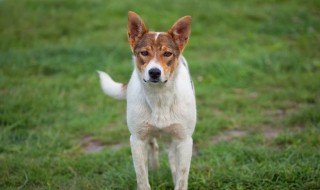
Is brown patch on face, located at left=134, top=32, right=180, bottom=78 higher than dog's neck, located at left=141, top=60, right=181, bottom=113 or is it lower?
higher

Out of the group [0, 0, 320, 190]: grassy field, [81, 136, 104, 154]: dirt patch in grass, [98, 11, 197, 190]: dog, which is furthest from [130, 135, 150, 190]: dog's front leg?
[81, 136, 104, 154]: dirt patch in grass

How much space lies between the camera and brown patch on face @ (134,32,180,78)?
4137 millimetres

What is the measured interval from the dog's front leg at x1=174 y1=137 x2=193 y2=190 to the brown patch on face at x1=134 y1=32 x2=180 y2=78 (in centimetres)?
62

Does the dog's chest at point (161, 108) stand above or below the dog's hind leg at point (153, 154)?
above

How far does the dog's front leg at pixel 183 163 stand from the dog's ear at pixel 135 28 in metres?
0.97

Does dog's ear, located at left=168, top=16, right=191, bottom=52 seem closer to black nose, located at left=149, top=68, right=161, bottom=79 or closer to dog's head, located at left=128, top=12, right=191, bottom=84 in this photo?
dog's head, located at left=128, top=12, right=191, bottom=84

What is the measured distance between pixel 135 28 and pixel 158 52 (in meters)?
0.40

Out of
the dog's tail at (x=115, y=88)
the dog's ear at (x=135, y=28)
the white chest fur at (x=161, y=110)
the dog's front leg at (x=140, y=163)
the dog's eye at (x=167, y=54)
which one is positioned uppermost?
the dog's ear at (x=135, y=28)

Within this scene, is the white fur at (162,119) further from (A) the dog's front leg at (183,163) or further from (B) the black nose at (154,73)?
(B) the black nose at (154,73)

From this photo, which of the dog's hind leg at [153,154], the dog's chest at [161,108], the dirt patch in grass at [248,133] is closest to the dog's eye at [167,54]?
the dog's chest at [161,108]

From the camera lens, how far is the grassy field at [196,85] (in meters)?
4.89

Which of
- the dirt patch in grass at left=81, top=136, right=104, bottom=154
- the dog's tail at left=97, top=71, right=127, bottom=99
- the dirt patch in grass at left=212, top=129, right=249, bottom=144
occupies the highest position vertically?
the dog's tail at left=97, top=71, right=127, bottom=99

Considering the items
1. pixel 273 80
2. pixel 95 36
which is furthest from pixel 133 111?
pixel 95 36

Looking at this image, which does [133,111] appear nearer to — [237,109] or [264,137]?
[264,137]
